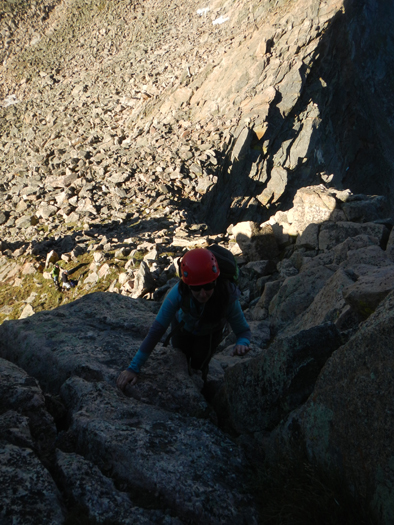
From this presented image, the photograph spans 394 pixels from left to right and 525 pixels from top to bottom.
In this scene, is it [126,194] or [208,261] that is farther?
[126,194]

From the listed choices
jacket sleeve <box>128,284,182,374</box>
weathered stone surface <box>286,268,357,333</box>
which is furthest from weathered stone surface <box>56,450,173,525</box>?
weathered stone surface <box>286,268,357,333</box>

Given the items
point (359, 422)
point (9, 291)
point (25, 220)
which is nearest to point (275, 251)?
point (9, 291)

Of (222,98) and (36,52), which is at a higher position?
(36,52)

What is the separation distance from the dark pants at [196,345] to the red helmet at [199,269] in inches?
46.4

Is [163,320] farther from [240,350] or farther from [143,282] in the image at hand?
[143,282]

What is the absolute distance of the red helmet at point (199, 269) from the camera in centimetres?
441

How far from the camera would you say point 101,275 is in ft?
46.4

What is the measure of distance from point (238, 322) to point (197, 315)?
0.66 meters

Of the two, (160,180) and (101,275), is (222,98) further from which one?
(101,275)

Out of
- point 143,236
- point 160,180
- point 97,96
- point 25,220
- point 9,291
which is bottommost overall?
point 9,291

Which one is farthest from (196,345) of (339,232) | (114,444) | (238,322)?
(339,232)

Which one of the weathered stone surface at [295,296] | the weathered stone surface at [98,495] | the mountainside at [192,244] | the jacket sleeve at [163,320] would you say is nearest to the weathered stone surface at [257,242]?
the mountainside at [192,244]

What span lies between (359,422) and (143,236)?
14111 mm

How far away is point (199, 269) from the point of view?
4.41m
